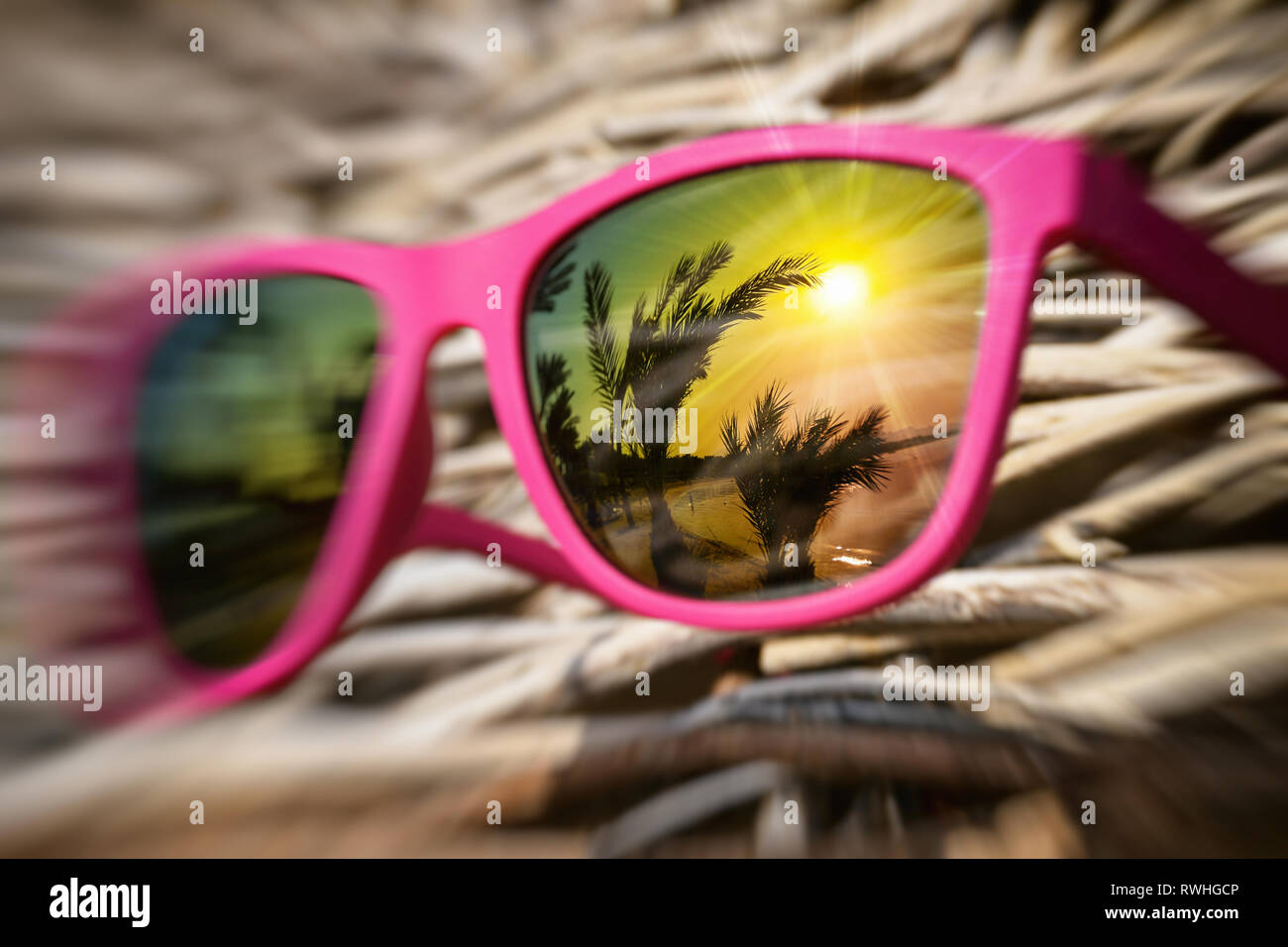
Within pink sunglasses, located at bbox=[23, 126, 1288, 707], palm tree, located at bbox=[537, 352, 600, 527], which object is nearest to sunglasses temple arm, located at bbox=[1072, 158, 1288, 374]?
pink sunglasses, located at bbox=[23, 126, 1288, 707]

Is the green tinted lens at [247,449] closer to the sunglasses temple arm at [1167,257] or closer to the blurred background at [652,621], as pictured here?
the blurred background at [652,621]

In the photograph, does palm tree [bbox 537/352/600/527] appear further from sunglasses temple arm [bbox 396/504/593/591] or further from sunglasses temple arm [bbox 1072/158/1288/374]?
sunglasses temple arm [bbox 1072/158/1288/374]

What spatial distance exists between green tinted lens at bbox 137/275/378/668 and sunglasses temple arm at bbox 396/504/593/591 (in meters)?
0.03

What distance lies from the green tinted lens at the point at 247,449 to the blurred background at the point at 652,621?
0.03m

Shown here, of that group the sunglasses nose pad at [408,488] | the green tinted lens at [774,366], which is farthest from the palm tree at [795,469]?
the sunglasses nose pad at [408,488]

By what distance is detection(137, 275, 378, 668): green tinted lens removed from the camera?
0.23 meters

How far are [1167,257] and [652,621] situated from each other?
18 cm

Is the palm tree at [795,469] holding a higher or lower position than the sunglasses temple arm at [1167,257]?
lower

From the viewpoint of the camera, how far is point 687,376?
0.62 ft

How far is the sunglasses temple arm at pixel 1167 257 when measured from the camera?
16 centimetres

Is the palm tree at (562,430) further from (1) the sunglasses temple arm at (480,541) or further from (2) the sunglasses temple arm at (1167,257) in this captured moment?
(2) the sunglasses temple arm at (1167,257)

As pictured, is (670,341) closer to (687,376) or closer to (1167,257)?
(687,376)

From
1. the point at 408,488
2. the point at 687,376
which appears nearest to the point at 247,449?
the point at 408,488
